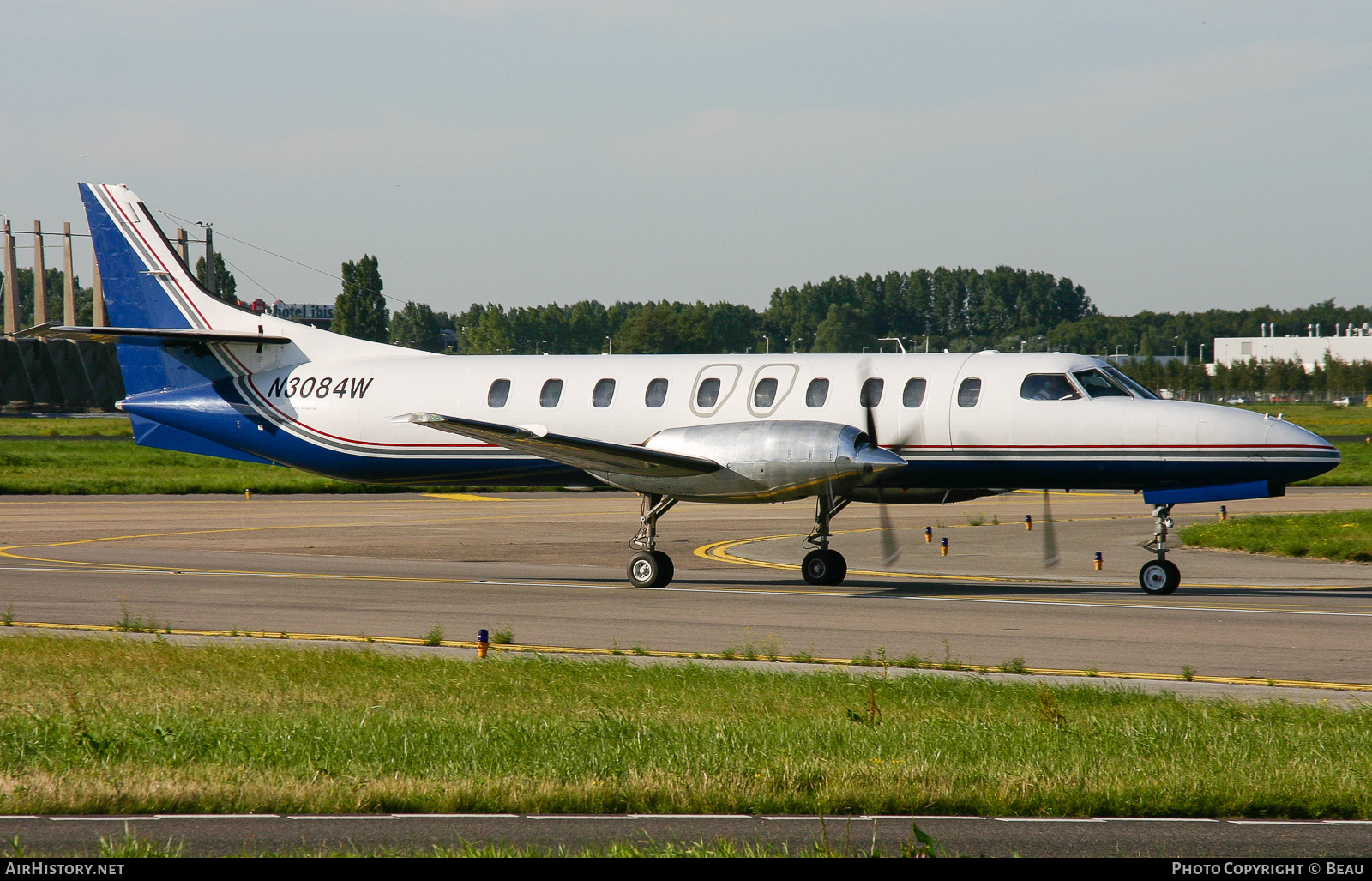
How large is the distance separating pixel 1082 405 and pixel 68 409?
337 ft

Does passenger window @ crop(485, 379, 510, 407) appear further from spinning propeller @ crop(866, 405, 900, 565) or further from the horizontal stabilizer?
spinning propeller @ crop(866, 405, 900, 565)

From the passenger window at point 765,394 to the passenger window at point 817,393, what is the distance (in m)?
0.58

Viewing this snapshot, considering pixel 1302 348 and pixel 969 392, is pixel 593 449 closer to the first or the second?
pixel 969 392

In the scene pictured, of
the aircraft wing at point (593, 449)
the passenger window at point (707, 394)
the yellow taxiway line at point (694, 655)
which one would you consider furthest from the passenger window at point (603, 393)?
the yellow taxiway line at point (694, 655)

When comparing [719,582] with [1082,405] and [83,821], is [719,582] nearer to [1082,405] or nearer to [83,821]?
[1082,405]

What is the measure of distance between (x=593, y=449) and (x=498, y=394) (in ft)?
13.7

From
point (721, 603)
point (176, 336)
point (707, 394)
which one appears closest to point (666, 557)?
point (721, 603)

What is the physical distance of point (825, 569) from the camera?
2205cm

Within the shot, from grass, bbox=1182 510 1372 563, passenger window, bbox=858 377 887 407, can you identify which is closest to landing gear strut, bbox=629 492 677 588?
passenger window, bbox=858 377 887 407

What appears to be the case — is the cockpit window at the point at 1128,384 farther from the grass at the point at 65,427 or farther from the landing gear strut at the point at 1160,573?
the grass at the point at 65,427

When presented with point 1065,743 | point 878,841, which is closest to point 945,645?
point 1065,743

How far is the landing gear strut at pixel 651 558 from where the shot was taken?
2153 centimetres

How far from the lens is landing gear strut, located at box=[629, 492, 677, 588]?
2153 centimetres

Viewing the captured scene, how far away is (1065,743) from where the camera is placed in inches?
399
